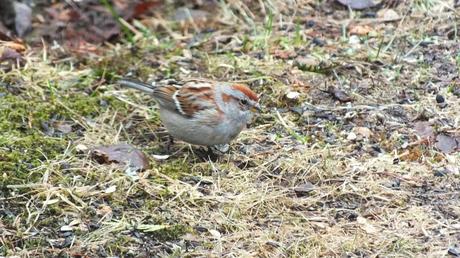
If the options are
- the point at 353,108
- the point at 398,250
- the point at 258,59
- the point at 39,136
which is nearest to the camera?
the point at 398,250

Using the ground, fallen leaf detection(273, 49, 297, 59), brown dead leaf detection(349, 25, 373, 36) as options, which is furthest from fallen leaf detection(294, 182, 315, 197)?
brown dead leaf detection(349, 25, 373, 36)

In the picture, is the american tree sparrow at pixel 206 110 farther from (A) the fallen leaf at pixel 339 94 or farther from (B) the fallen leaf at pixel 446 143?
(B) the fallen leaf at pixel 446 143

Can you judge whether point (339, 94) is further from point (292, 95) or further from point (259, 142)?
point (259, 142)

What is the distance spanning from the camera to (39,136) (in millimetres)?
5586

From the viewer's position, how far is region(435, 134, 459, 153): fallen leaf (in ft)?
18.0

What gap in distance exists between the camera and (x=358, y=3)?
7387mm

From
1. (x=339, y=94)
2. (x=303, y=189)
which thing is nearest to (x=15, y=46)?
(x=339, y=94)

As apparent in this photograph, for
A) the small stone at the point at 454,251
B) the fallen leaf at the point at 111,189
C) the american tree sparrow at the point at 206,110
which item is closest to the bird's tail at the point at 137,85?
the american tree sparrow at the point at 206,110

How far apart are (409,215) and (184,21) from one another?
3173 mm

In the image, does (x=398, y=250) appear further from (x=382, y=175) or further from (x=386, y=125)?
(x=386, y=125)

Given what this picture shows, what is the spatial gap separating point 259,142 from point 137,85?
33.7 inches

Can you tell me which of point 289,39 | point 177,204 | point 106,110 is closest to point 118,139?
point 106,110

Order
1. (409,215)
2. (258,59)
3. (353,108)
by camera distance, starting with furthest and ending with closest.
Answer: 1. (258,59)
2. (353,108)
3. (409,215)

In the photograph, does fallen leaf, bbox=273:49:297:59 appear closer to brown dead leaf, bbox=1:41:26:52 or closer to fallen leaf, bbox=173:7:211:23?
fallen leaf, bbox=173:7:211:23
